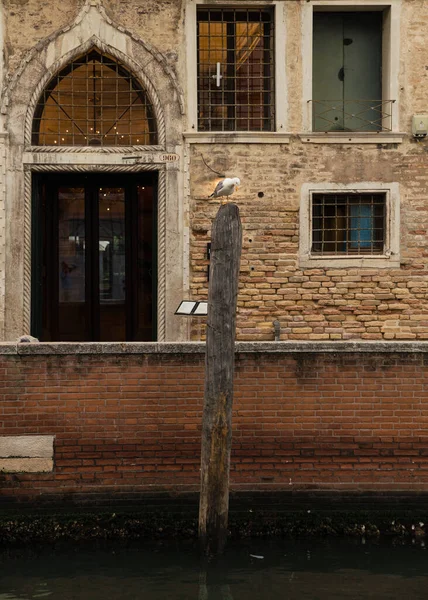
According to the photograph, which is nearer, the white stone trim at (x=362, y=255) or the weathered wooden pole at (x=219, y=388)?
the weathered wooden pole at (x=219, y=388)

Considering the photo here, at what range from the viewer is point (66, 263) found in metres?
12.9

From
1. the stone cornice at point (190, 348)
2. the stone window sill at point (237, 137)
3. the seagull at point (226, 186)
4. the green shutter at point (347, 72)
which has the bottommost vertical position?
the stone cornice at point (190, 348)

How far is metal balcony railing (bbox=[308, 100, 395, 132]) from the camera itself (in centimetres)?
1245

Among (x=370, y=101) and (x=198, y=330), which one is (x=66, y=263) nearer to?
(x=198, y=330)

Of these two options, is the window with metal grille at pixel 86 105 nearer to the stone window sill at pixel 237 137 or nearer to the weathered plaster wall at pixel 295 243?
the stone window sill at pixel 237 137

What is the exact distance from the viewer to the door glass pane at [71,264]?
12.8 metres

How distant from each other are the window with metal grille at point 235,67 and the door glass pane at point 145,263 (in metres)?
1.22

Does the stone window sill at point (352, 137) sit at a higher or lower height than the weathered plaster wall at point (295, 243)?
higher

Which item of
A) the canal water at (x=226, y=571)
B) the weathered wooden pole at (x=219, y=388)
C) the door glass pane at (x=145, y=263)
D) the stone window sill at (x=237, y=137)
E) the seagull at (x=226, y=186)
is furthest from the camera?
the door glass pane at (x=145, y=263)

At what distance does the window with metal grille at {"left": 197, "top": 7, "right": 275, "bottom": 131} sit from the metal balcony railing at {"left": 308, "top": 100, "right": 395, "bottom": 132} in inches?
24.5

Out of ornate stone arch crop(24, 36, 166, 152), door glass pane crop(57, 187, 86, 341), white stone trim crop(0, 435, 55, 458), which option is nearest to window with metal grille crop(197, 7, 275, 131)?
ornate stone arch crop(24, 36, 166, 152)

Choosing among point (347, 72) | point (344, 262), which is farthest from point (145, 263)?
point (347, 72)

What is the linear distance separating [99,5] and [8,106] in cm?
170

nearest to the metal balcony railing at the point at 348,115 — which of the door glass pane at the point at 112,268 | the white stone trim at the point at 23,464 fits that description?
the door glass pane at the point at 112,268
